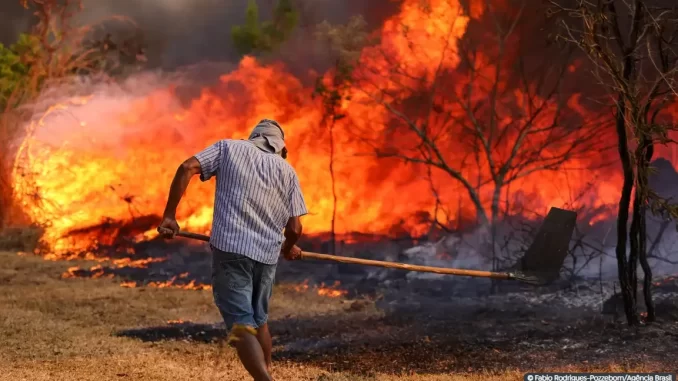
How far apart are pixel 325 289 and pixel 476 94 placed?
194 inches

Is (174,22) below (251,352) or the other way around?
the other way around

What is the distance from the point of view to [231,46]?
21.7 m

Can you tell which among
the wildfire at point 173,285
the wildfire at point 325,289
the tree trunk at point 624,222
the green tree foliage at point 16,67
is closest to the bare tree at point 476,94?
the wildfire at point 325,289

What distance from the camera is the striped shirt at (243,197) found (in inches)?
175

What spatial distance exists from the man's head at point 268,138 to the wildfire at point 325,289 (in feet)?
20.9

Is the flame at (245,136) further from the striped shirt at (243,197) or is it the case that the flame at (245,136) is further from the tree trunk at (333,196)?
the striped shirt at (243,197)

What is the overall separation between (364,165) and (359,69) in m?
2.05

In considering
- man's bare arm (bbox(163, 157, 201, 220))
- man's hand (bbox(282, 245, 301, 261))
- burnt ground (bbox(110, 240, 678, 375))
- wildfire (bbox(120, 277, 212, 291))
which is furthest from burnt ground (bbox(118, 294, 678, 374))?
wildfire (bbox(120, 277, 212, 291))

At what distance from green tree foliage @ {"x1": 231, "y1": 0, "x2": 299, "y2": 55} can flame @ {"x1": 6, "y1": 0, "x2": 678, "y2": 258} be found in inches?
162

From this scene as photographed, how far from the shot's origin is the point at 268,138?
4.77 meters

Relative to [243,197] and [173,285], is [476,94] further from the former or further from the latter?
[243,197]

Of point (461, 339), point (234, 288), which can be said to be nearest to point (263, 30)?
point (461, 339)

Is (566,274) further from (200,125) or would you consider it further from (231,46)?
(231,46)

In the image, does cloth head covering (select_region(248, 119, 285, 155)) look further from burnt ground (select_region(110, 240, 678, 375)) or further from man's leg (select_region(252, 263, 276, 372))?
burnt ground (select_region(110, 240, 678, 375))
